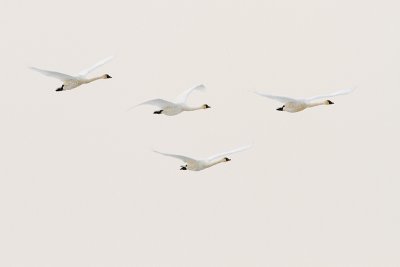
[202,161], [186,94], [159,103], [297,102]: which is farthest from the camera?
[186,94]

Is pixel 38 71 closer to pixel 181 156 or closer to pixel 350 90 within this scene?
pixel 181 156

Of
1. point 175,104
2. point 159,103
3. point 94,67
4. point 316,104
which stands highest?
point 94,67

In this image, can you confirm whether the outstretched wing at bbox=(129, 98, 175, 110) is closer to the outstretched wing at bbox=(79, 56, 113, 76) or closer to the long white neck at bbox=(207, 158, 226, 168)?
the long white neck at bbox=(207, 158, 226, 168)

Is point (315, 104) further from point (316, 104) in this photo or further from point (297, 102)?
point (297, 102)

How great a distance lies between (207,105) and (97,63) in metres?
3.41

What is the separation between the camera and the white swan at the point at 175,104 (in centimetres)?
5272

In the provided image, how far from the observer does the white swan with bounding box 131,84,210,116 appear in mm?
52719

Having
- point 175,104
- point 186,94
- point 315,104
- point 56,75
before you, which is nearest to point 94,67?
point 175,104

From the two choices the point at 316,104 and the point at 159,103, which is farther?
the point at 316,104

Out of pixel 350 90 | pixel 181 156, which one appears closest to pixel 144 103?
pixel 181 156

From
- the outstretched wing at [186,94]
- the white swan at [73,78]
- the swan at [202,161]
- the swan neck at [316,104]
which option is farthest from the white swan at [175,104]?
the swan neck at [316,104]

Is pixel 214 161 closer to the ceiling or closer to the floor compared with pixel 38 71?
closer to the floor

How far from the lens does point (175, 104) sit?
53.9 metres

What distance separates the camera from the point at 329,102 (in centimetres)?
5381
